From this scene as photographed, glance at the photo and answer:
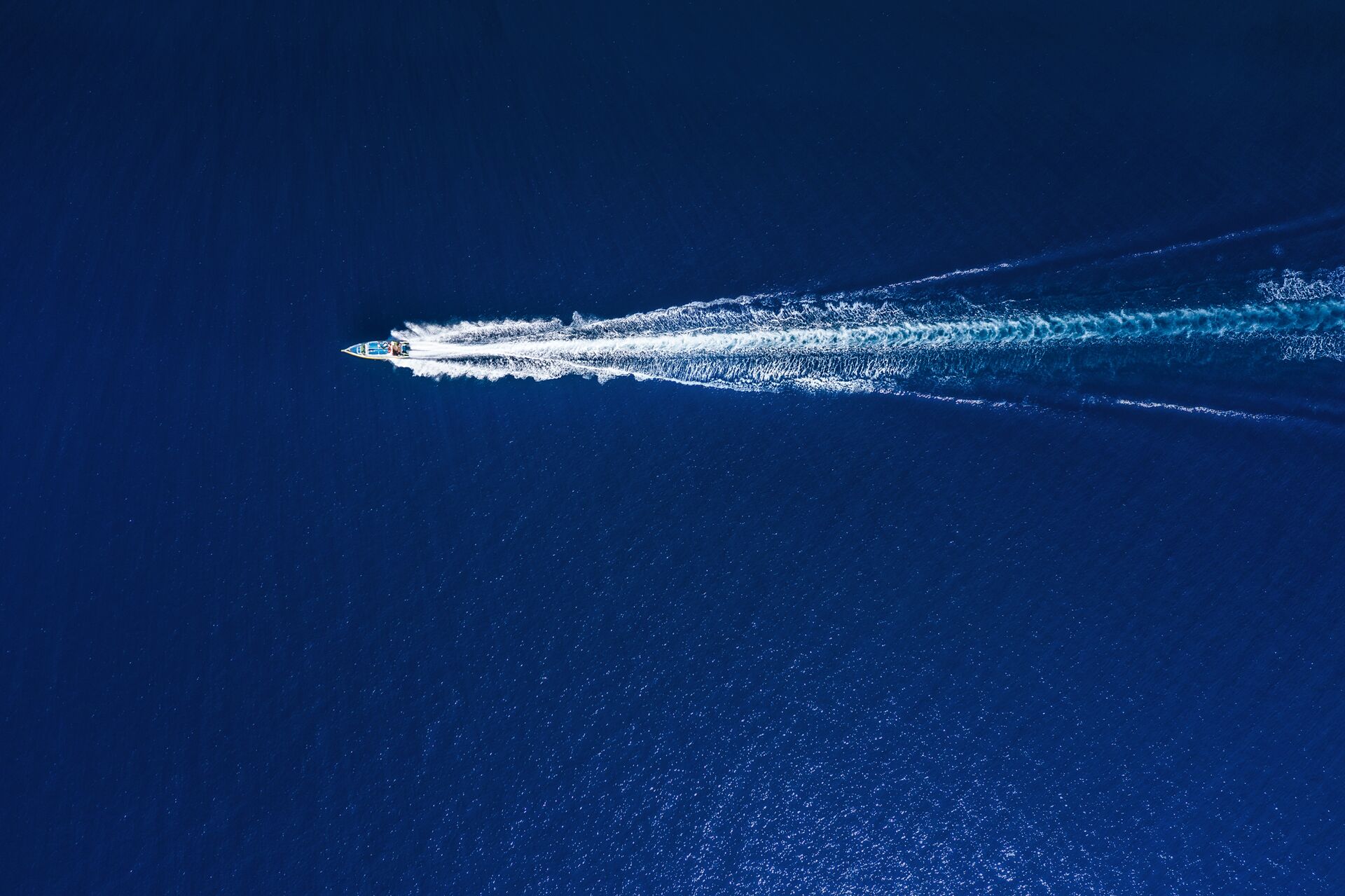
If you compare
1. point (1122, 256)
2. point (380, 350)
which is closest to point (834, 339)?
point (1122, 256)

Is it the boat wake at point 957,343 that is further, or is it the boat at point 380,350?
the boat at point 380,350

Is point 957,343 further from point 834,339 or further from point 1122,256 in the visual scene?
point 1122,256

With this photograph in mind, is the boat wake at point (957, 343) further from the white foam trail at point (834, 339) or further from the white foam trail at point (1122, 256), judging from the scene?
the white foam trail at point (1122, 256)

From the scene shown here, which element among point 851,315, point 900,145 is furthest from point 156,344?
point 900,145

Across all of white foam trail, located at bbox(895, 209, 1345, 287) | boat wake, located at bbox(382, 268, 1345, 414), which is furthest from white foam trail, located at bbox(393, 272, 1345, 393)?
white foam trail, located at bbox(895, 209, 1345, 287)

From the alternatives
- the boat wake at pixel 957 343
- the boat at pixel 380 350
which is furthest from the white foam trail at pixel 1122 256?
the boat at pixel 380 350

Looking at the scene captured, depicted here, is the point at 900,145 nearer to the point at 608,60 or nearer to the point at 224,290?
the point at 608,60
